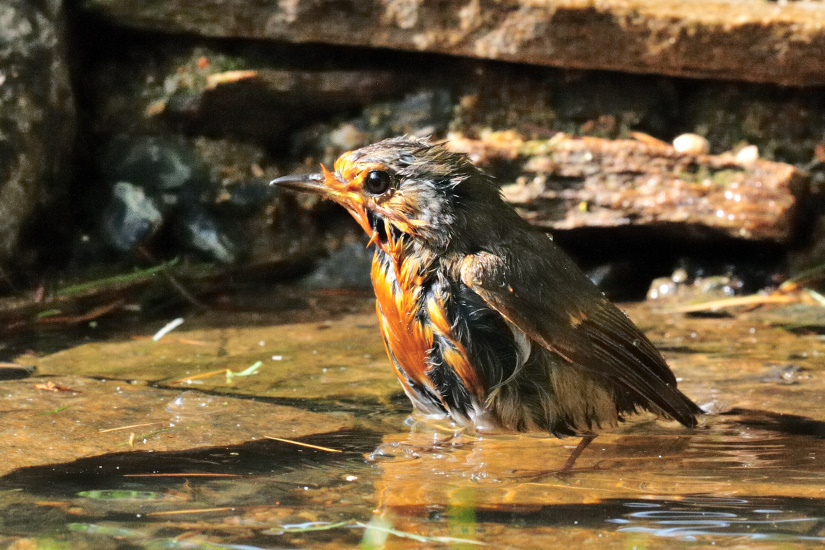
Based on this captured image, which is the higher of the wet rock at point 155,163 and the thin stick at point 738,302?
the wet rock at point 155,163

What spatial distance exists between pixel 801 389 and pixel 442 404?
160cm

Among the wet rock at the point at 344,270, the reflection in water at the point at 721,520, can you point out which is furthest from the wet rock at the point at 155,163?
the reflection in water at the point at 721,520

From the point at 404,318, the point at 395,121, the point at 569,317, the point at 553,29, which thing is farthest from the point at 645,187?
the point at 404,318

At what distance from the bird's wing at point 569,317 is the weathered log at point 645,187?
87.1 inches

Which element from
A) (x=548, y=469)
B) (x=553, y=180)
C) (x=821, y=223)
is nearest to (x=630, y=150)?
(x=553, y=180)

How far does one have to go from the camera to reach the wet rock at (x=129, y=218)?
5559 millimetres

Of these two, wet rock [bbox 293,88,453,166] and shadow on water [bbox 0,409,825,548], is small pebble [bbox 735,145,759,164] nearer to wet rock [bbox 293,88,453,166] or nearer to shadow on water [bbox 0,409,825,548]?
wet rock [bbox 293,88,453,166]

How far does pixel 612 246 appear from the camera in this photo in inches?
239

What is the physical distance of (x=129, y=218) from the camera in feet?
18.4

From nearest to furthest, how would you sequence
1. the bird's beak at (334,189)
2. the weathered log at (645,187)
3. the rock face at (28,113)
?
the bird's beak at (334,189) < the rock face at (28,113) < the weathered log at (645,187)

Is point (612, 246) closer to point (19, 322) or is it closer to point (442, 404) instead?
point (442, 404)

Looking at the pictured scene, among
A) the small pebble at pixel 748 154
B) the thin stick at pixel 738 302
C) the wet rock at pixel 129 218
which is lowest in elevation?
the thin stick at pixel 738 302

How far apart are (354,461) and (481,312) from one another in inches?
27.0

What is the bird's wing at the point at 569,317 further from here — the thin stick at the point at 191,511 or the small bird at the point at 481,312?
the thin stick at the point at 191,511
